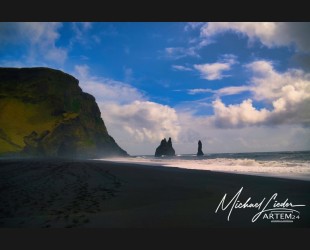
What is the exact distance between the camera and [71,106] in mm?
66750

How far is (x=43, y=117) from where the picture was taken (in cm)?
5119

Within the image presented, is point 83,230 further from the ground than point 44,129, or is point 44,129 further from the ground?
point 44,129

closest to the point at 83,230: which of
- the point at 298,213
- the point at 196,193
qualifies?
the point at 196,193

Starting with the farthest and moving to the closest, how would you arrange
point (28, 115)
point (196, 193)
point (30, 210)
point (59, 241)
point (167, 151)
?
1. point (167, 151)
2. point (28, 115)
3. point (196, 193)
4. point (30, 210)
5. point (59, 241)

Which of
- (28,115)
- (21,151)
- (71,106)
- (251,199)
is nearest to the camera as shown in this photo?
(251,199)

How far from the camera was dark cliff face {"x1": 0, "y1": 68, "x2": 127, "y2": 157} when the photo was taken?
136 ft

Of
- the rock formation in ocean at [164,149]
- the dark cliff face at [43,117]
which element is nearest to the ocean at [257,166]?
the dark cliff face at [43,117]

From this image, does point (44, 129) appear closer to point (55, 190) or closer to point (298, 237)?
point (55, 190)

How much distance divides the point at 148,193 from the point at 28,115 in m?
45.8

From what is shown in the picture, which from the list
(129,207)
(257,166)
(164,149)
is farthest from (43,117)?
(164,149)

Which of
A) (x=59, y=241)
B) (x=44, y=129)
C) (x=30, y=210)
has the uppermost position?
(x=44, y=129)

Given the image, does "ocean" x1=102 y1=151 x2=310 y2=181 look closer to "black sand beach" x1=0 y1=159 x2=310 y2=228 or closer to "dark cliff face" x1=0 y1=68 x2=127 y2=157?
"black sand beach" x1=0 y1=159 x2=310 y2=228

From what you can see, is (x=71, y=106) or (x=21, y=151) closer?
(x=21, y=151)

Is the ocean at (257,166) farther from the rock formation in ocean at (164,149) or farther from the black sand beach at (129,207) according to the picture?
the rock formation in ocean at (164,149)
